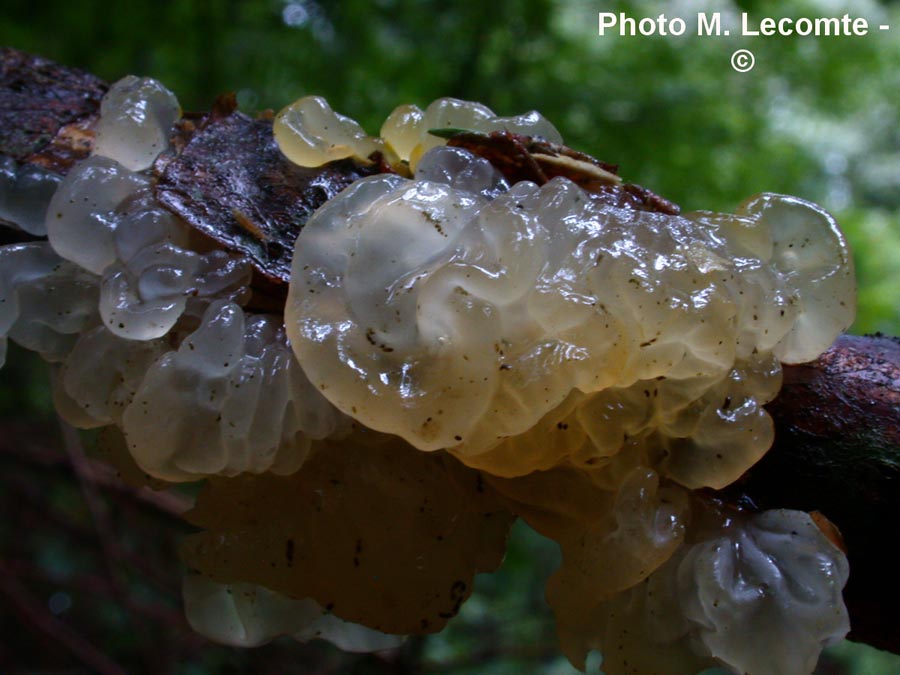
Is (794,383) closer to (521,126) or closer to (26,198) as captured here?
(521,126)

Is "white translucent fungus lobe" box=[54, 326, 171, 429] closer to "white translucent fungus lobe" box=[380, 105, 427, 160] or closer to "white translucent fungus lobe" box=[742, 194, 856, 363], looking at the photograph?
"white translucent fungus lobe" box=[380, 105, 427, 160]

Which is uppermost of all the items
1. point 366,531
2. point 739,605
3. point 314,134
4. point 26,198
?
point 314,134

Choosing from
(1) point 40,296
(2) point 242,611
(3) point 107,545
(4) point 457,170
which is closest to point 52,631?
(3) point 107,545

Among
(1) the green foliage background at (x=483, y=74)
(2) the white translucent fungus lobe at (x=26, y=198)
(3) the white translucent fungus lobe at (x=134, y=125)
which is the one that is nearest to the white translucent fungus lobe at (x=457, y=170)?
(3) the white translucent fungus lobe at (x=134, y=125)

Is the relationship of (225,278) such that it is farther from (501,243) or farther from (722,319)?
(722,319)

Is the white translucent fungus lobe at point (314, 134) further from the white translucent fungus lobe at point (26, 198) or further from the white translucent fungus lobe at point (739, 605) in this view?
the white translucent fungus lobe at point (739, 605)

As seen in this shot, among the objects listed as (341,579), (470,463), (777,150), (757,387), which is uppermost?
(757,387)

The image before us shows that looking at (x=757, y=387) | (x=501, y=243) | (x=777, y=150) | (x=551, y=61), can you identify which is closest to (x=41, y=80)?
(x=501, y=243)
